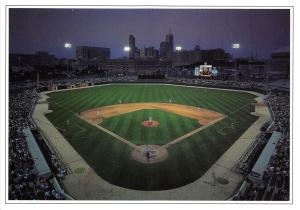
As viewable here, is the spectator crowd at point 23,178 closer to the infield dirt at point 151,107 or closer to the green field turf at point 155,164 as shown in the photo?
the green field turf at point 155,164

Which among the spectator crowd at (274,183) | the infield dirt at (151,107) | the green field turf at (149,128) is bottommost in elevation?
the spectator crowd at (274,183)

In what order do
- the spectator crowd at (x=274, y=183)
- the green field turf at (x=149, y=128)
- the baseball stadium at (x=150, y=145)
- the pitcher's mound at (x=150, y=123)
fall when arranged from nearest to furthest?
the spectator crowd at (x=274, y=183), the baseball stadium at (x=150, y=145), the green field turf at (x=149, y=128), the pitcher's mound at (x=150, y=123)

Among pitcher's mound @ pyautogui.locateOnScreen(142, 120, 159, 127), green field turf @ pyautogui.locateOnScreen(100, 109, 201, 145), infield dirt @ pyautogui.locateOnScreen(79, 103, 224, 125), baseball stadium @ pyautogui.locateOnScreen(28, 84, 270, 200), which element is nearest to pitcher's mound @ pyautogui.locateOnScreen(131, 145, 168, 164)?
baseball stadium @ pyautogui.locateOnScreen(28, 84, 270, 200)

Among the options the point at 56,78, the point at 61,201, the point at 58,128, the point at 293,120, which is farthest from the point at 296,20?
the point at 56,78

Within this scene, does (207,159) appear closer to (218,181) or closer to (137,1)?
(218,181)

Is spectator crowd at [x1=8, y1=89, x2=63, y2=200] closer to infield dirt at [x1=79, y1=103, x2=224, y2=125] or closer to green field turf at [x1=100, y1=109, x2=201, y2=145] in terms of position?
green field turf at [x1=100, y1=109, x2=201, y2=145]

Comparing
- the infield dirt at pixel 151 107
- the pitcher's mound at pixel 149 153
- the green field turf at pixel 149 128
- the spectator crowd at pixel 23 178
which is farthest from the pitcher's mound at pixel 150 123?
the spectator crowd at pixel 23 178

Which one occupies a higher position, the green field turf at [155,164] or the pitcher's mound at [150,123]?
the pitcher's mound at [150,123]

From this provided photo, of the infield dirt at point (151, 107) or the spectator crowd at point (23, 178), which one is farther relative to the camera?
the infield dirt at point (151, 107)

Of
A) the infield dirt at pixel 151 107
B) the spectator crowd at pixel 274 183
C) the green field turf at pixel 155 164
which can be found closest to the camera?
the spectator crowd at pixel 274 183
